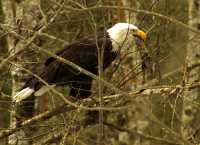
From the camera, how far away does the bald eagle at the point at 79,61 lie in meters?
5.21

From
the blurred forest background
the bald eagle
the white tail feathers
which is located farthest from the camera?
the bald eagle

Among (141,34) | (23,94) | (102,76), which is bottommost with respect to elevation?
(23,94)

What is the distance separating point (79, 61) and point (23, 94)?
855mm

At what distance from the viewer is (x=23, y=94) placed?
16.4 feet

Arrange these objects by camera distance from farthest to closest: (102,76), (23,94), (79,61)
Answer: (79,61)
(23,94)
(102,76)

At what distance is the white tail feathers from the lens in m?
4.79

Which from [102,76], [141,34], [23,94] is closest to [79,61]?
[141,34]

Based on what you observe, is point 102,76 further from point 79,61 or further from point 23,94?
point 79,61

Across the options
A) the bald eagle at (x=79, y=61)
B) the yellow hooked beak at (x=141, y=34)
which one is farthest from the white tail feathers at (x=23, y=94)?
the yellow hooked beak at (x=141, y=34)

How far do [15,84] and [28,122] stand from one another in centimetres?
103

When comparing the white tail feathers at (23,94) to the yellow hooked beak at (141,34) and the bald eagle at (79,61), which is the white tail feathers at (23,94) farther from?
the yellow hooked beak at (141,34)

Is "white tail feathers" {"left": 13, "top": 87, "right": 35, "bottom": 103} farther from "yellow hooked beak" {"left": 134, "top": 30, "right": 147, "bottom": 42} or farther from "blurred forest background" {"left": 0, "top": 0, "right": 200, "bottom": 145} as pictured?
"yellow hooked beak" {"left": 134, "top": 30, "right": 147, "bottom": 42}

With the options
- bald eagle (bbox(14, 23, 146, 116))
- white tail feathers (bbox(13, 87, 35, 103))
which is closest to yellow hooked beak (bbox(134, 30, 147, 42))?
bald eagle (bbox(14, 23, 146, 116))

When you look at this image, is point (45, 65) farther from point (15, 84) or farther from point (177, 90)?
point (177, 90)
